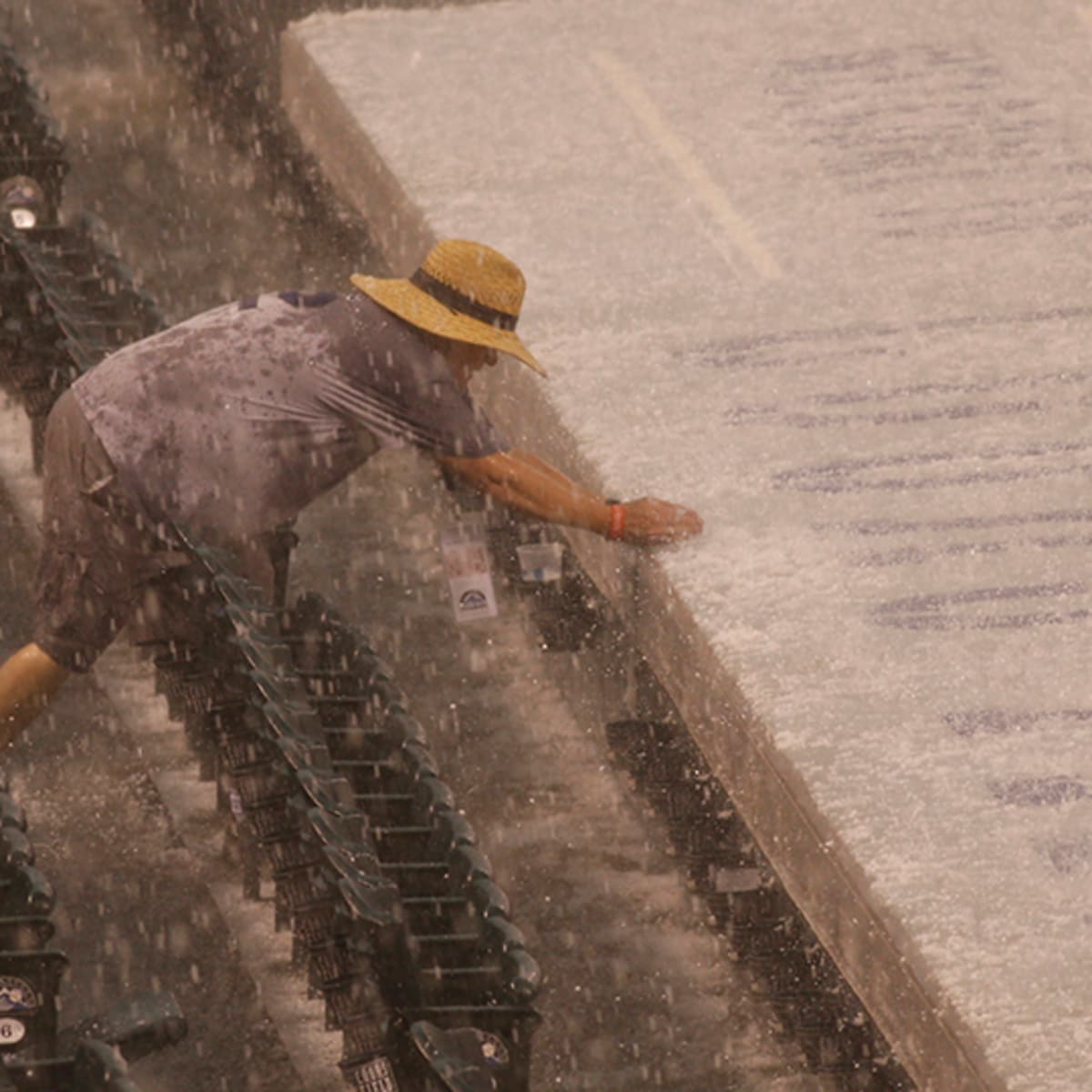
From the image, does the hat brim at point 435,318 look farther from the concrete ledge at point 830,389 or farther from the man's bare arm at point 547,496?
the concrete ledge at point 830,389

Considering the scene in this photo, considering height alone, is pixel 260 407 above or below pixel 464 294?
below

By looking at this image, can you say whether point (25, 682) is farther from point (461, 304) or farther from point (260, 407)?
point (461, 304)

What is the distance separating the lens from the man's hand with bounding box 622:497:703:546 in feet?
17.0

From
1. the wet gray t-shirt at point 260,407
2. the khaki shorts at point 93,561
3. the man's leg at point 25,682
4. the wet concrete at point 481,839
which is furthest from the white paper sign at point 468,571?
the man's leg at point 25,682

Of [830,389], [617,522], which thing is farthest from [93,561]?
[830,389]

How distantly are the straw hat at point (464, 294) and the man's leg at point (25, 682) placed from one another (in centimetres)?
103

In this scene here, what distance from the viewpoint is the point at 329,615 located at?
5215 millimetres

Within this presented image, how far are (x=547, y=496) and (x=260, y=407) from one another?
0.62m

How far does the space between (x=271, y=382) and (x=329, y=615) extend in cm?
59

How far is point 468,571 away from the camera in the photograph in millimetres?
5539

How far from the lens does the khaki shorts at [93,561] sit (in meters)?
4.94

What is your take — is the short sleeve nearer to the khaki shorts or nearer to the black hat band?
the black hat band

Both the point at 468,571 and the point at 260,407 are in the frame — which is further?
the point at 468,571

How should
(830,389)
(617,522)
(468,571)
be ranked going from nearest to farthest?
(617,522), (468,571), (830,389)
